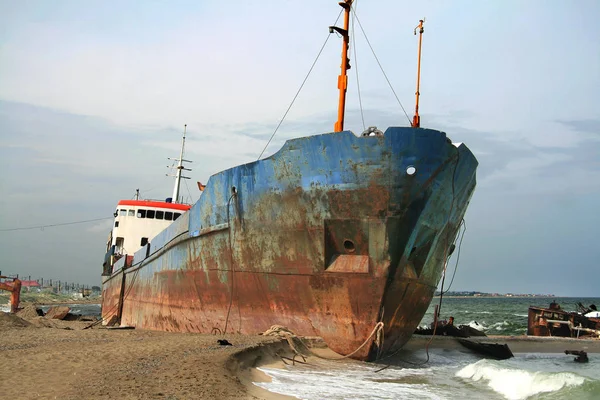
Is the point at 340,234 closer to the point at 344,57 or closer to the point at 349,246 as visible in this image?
the point at 349,246

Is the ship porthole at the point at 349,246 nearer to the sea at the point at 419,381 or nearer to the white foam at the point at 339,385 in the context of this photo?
the sea at the point at 419,381

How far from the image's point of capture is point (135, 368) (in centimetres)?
562

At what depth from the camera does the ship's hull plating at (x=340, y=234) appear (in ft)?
25.8

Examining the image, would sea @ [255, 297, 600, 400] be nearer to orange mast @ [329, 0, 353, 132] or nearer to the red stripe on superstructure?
orange mast @ [329, 0, 353, 132]

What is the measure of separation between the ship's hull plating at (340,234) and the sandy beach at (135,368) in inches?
38.2

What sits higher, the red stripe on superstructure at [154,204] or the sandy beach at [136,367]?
the red stripe on superstructure at [154,204]

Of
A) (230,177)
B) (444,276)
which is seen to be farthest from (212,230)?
(444,276)

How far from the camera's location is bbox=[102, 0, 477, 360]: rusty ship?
7879 mm

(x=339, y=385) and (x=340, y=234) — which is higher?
(x=340, y=234)

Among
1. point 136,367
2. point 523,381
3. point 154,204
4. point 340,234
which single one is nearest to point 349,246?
point 340,234

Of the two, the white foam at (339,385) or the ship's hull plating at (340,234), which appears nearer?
the white foam at (339,385)

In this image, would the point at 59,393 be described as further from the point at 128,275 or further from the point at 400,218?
the point at 128,275

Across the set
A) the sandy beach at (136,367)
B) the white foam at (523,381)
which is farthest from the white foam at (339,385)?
the white foam at (523,381)

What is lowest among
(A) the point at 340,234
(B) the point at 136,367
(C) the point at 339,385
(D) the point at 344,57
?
(C) the point at 339,385
